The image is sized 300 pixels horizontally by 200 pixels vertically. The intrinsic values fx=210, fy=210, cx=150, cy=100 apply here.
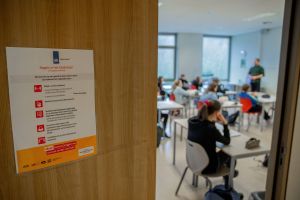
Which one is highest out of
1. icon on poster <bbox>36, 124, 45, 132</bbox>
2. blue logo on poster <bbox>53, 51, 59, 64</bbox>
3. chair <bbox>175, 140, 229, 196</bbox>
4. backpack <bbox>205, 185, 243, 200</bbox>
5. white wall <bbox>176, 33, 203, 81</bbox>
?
white wall <bbox>176, 33, 203, 81</bbox>

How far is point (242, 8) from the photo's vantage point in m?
5.21

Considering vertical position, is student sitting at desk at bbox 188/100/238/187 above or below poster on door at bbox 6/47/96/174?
below

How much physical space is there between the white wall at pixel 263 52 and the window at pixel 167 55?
323 cm

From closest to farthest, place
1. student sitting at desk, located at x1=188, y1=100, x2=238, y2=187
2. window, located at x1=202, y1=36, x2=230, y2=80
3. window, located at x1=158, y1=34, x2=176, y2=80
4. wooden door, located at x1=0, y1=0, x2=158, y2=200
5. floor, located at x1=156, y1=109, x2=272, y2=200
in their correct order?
wooden door, located at x1=0, y1=0, x2=158, y2=200 < student sitting at desk, located at x1=188, y1=100, x2=238, y2=187 < floor, located at x1=156, y1=109, x2=272, y2=200 < window, located at x1=158, y1=34, x2=176, y2=80 < window, located at x1=202, y1=36, x2=230, y2=80

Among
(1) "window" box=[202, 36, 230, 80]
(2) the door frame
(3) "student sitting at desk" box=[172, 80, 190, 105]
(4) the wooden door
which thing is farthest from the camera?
(1) "window" box=[202, 36, 230, 80]

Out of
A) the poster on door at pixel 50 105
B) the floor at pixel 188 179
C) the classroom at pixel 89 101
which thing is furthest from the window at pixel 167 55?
the poster on door at pixel 50 105

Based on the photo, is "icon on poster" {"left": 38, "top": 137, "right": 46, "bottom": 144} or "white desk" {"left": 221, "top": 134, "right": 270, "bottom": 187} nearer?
"icon on poster" {"left": 38, "top": 137, "right": 46, "bottom": 144}

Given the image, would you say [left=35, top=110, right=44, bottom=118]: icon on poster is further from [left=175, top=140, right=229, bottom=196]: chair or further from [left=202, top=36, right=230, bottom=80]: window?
[left=202, top=36, right=230, bottom=80]: window

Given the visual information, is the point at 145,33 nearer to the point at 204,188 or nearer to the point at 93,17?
the point at 93,17

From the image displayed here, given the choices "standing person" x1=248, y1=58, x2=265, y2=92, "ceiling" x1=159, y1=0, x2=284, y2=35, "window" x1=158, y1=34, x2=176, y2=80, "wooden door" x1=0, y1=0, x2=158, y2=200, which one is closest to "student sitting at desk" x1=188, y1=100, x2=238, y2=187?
"wooden door" x1=0, y1=0, x2=158, y2=200

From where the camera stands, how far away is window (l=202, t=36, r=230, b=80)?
34.6 ft

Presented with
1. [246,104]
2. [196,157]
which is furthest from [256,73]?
[196,157]

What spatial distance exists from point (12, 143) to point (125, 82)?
0.48 metres

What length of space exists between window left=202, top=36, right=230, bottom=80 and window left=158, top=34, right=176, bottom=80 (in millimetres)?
1625
